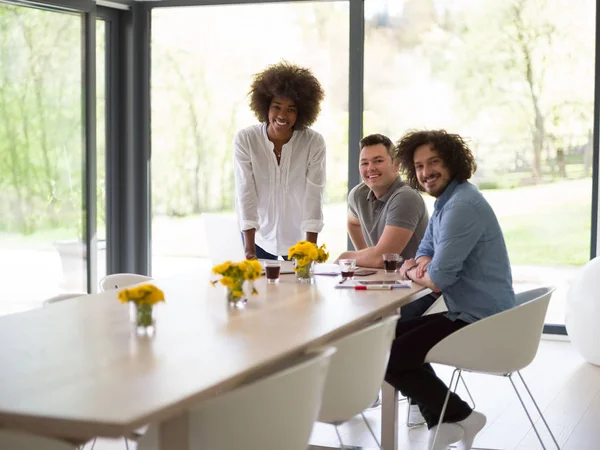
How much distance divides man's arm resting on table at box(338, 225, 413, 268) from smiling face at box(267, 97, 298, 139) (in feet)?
2.82

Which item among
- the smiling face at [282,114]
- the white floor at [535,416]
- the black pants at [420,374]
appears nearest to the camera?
the black pants at [420,374]

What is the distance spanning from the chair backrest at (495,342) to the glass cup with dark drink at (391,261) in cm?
72

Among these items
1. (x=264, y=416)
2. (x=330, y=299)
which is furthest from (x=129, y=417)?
(x=330, y=299)

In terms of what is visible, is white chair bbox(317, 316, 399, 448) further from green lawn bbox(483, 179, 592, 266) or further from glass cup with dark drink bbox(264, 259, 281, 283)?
green lawn bbox(483, 179, 592, 266)

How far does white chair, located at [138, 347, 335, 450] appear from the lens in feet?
6.96

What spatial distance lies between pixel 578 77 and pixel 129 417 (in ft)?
16.4

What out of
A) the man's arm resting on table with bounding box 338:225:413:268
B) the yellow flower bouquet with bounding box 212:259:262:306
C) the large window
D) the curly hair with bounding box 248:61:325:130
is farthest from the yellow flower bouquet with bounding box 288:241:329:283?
the large window

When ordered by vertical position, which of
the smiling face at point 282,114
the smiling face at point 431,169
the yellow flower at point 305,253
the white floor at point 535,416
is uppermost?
the smiling face at point 282,114

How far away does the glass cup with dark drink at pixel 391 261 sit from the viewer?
408 centimetres

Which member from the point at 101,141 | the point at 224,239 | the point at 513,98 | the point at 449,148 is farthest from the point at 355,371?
the point at 101,141

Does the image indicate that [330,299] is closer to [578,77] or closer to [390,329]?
[390,329]

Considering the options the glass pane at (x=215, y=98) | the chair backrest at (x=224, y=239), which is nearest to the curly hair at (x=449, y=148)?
the chair backrest at (x=224, y=239)

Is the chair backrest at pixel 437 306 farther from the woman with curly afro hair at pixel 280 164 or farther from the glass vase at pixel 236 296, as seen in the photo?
the glass vase at pixel 236 296

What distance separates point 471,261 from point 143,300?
1.46m
